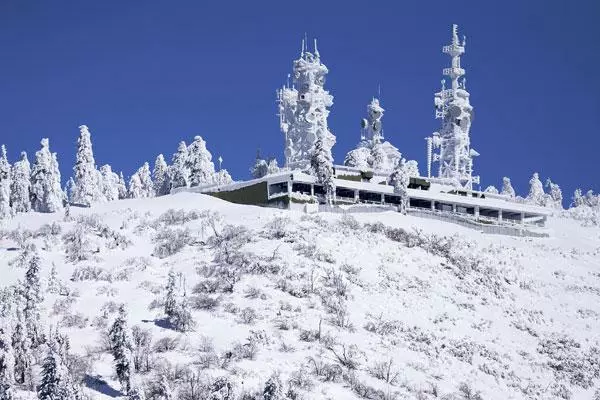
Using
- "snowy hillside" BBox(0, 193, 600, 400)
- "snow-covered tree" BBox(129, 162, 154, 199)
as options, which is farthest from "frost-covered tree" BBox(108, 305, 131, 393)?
"snow-covered tree" BBox(129, 162, 154, 199)

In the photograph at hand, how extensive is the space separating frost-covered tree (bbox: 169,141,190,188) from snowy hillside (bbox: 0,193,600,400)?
106ft

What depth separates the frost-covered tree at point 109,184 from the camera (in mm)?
135625

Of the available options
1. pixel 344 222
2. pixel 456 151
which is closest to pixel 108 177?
pixel 456 151

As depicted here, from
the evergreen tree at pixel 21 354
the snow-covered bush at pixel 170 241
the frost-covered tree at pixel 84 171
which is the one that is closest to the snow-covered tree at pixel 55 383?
the evergreen tree at pixel 21 354

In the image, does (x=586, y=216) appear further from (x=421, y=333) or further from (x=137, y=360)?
(x=137, y=360)

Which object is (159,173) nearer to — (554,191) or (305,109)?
(305,109)

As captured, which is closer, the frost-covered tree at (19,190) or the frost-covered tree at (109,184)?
the frost-covered tree at (19,190)

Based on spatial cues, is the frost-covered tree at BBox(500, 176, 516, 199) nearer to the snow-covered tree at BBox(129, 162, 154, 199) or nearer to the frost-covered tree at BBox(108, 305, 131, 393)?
the snow-covered tree at BBox(129, 162, 154, 199)

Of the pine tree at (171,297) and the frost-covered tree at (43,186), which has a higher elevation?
the frost-covered tree at (43,186)

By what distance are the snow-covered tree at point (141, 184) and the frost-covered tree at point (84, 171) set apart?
3207 centimetres

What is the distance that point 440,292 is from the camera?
217ft

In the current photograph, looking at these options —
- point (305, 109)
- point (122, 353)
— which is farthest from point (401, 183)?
point (122, 353)

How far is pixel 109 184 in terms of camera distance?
449 ft

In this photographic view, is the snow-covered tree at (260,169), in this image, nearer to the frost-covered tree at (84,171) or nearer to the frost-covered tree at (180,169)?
the frost-covered tree at (180,169)
